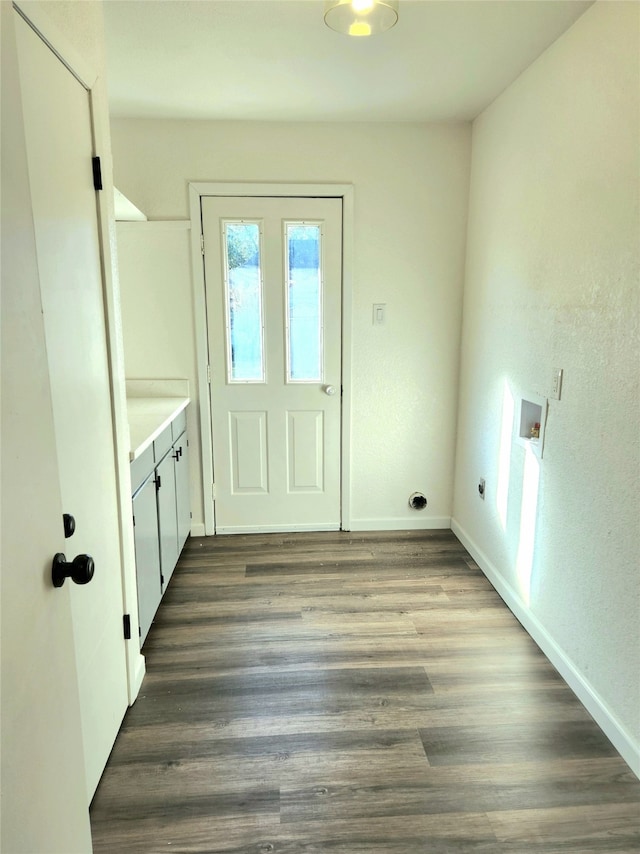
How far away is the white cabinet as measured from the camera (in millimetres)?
2150

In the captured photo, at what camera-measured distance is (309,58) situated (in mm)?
2262

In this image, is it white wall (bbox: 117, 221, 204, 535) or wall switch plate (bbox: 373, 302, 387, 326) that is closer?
white wall (bbox: 117, 221, 204, 535)

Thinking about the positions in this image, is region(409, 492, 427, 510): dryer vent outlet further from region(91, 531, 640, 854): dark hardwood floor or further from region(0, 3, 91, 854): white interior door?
region(0, 3, 91, 854): white interior door

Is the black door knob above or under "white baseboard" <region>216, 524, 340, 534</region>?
above

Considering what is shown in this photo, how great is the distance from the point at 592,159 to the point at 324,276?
1.63 meters

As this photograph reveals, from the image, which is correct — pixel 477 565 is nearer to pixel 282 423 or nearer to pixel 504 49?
pixel 282 423

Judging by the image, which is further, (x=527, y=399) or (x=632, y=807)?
(x=527, y=399)

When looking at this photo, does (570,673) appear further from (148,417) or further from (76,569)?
(148,417)

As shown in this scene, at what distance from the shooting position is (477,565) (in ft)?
10.2

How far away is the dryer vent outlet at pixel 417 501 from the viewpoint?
140 inches

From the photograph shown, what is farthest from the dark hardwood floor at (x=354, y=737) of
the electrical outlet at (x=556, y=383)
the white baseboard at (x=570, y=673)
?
the electrical outlet at (x=556, y=383)

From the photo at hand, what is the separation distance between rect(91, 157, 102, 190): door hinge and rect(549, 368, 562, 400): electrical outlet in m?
1.84

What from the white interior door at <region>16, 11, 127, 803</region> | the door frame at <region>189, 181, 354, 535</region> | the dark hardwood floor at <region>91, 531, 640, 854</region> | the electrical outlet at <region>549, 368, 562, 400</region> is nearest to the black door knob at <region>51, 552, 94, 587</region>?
the white interior door at <region>16, 11, 127, 803</region>

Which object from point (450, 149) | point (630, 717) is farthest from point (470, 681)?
point (450, 149)
